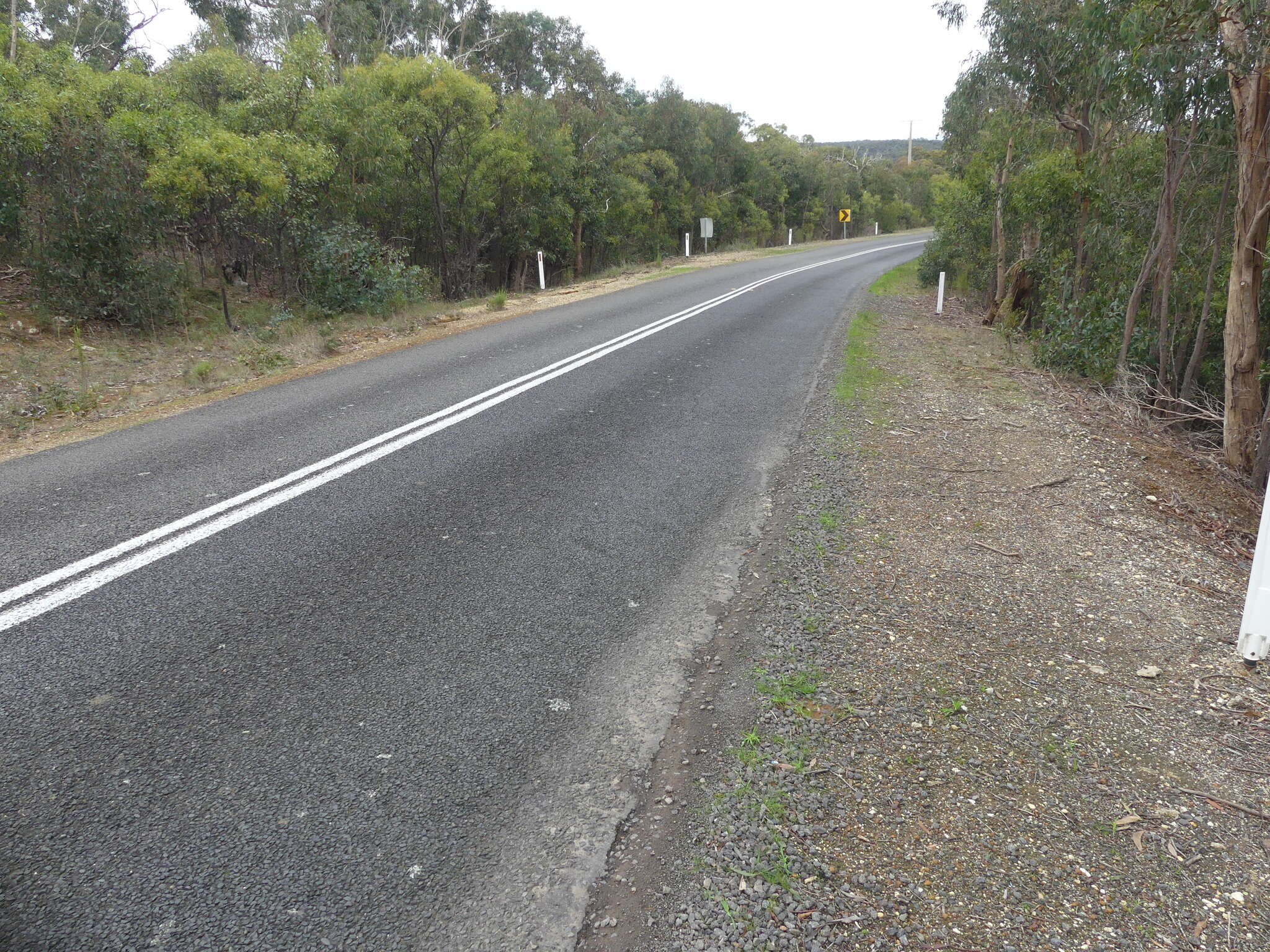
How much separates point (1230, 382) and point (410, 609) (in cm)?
910

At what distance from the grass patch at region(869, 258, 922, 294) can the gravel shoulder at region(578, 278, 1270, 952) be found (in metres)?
17.6

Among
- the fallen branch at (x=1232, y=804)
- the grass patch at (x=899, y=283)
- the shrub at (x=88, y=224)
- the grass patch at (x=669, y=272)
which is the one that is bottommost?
the fallen branch at (x=1232, y=804)

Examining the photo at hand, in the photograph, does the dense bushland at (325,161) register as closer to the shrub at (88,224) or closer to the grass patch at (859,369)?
the shrub at (88,224)

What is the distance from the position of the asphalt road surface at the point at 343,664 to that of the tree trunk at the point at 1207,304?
24.9ft

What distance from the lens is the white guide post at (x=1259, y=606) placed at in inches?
110

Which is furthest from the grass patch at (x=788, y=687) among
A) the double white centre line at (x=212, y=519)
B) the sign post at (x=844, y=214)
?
the sign post at (x=844, y=214)

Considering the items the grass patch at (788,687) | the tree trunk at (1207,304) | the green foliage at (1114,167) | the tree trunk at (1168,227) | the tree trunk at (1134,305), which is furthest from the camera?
the tree trunk at (1134,305)

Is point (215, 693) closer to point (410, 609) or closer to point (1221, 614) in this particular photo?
point (410, 609)

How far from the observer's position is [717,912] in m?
2.31

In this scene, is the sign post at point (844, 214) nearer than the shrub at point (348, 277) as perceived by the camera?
No

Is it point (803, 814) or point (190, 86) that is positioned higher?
point (190, 86)

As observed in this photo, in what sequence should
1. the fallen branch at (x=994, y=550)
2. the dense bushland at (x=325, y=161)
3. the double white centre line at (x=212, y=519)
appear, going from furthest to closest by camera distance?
the dense bushland at (x=325, y=161)
the fallen branch at (x=994, y=550)
the double white centre line at (x=212, y=519)

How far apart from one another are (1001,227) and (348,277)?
15300 mm

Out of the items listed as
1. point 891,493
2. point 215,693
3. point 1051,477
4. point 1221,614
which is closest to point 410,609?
point 215,693
